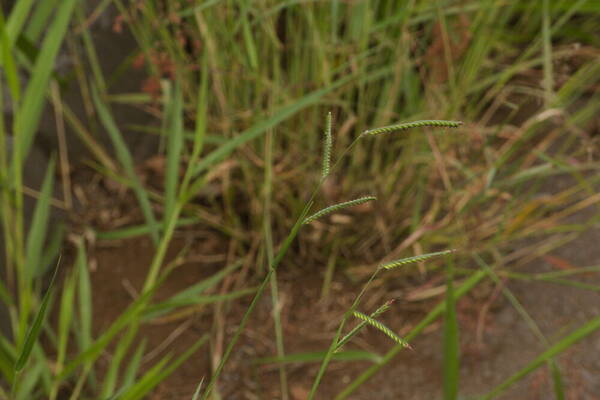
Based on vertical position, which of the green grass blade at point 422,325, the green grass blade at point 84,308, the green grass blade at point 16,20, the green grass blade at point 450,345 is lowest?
the green grass blade at point 84,308

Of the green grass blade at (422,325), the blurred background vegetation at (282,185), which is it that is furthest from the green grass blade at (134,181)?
the green grass blade at (422,325)

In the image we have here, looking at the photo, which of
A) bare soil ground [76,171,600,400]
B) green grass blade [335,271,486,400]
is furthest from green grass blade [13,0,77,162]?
green grass blade [335,271,486,400]

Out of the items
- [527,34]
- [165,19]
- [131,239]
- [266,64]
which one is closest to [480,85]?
[527,34]

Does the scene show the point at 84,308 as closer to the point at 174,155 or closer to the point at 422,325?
the point at 174,155

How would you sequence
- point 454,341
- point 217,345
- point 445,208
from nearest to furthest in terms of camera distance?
point 454,341 → point 217,345 → point 445,208

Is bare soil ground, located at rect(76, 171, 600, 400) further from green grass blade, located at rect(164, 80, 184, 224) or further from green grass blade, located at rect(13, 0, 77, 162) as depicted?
green grass blade, located at rect(13, 0, 77, 162)

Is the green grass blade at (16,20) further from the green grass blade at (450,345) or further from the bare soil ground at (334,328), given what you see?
the green grass blade at (450,345)

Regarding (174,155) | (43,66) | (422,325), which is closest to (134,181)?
(174,155)

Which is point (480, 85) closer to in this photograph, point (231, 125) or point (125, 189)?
point (231, 125)
